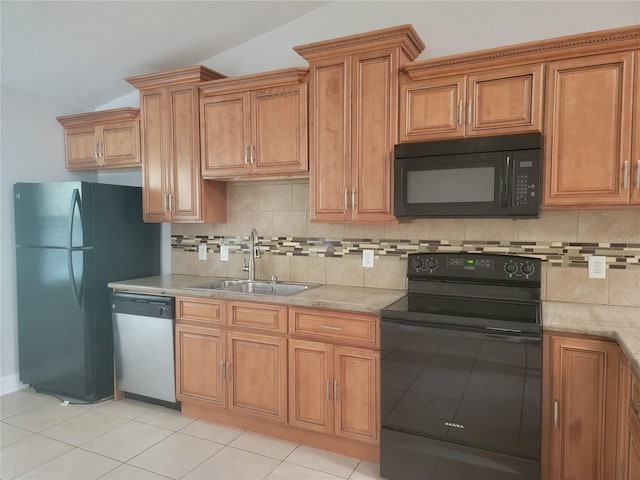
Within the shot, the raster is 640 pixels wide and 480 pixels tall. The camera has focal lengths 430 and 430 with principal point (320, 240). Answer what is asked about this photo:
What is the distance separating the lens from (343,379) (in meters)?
2.38

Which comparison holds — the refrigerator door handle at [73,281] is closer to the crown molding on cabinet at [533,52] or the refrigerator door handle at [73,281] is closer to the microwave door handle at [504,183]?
the crown molding on cabinet at [533,52]

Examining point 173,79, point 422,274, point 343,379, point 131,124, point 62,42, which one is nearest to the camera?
point 343,379

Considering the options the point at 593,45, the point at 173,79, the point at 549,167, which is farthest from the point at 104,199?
the point at 593,45

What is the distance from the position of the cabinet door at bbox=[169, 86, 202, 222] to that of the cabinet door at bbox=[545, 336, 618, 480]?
2.43 m

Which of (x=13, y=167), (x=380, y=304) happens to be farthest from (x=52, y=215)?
(x=380, y=304)

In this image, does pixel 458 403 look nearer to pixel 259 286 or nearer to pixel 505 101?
pixel 505 101

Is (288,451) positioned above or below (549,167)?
below

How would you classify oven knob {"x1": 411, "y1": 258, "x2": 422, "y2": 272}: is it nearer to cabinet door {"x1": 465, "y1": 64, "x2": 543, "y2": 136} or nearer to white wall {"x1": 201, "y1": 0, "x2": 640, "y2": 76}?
cabinet door {"x1": 465, "y1": 64, "x2": 543, "y2": 136}

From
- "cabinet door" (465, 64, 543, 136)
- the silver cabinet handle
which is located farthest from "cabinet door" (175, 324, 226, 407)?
the silver cabinet handle

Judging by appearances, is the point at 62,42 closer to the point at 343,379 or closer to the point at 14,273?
the point at 14,273

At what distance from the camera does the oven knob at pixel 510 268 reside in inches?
95.3

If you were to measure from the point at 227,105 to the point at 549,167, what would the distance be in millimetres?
2023

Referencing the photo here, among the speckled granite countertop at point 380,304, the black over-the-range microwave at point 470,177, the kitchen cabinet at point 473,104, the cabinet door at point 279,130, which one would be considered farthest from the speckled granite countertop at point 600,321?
the cabinet door at point 279,130

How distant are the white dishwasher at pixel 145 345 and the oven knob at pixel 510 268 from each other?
2.11m
